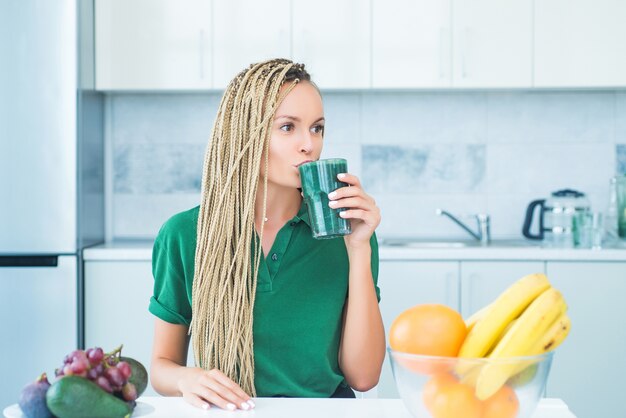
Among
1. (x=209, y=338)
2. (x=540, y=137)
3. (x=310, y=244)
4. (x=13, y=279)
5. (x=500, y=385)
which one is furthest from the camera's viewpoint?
(x=540, y=137)

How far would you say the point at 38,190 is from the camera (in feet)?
9.63

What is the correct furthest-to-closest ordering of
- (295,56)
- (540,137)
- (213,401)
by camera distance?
(540,137), (295,56), (213,401)

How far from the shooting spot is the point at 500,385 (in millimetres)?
854

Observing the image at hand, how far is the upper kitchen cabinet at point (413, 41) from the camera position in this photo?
3.08m

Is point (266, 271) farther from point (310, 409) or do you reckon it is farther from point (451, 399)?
point (451, 399)

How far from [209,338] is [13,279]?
6.03ft

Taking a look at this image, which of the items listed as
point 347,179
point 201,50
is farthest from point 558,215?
point 347,179

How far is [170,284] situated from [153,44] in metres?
1.89

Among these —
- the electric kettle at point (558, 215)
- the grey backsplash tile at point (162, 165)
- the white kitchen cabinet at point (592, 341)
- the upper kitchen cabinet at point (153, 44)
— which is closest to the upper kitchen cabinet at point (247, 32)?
the upper kitchen cabinet at point (153, 44)

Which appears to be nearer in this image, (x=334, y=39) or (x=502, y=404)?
(x=502, y=404)

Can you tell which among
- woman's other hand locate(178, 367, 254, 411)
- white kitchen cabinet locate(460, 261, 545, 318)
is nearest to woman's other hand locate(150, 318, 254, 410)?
woman's other hand locate(178, 367, 254, 411)

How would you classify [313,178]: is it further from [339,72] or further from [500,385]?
[339,72]

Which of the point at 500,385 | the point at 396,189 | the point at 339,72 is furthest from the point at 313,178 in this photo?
the point at 396,189

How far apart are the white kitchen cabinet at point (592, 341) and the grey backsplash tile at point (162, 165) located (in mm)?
1592
